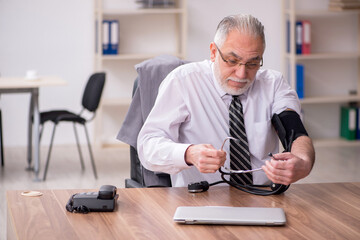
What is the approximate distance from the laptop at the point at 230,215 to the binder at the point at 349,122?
472 cm

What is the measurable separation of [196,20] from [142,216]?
15.4 ft

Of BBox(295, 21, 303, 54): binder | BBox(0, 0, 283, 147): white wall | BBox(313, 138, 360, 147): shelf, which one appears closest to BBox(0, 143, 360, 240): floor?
BBox(313, 138, 360, 147): shelf

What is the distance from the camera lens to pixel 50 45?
19.7 ft

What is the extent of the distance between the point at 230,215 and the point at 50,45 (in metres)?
4.66

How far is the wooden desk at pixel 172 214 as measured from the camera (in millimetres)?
1562

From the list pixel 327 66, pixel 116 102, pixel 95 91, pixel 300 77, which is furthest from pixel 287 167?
pixel 327 66

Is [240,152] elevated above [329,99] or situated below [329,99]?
above

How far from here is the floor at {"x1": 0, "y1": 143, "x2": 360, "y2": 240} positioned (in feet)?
15.1

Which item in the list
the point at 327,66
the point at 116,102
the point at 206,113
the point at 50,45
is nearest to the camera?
the point at 206,113

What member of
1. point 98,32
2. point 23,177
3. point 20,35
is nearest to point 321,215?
point 23,177

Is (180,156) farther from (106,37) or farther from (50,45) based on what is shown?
(50,45)

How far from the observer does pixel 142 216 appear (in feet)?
5.61

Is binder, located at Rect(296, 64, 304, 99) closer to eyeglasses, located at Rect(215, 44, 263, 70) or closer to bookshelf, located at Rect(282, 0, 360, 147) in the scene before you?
bookshelf, located at Rect(282, 0, 360, 147)

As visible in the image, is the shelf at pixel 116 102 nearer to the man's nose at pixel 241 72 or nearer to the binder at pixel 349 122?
the binder at pixel 349 122
